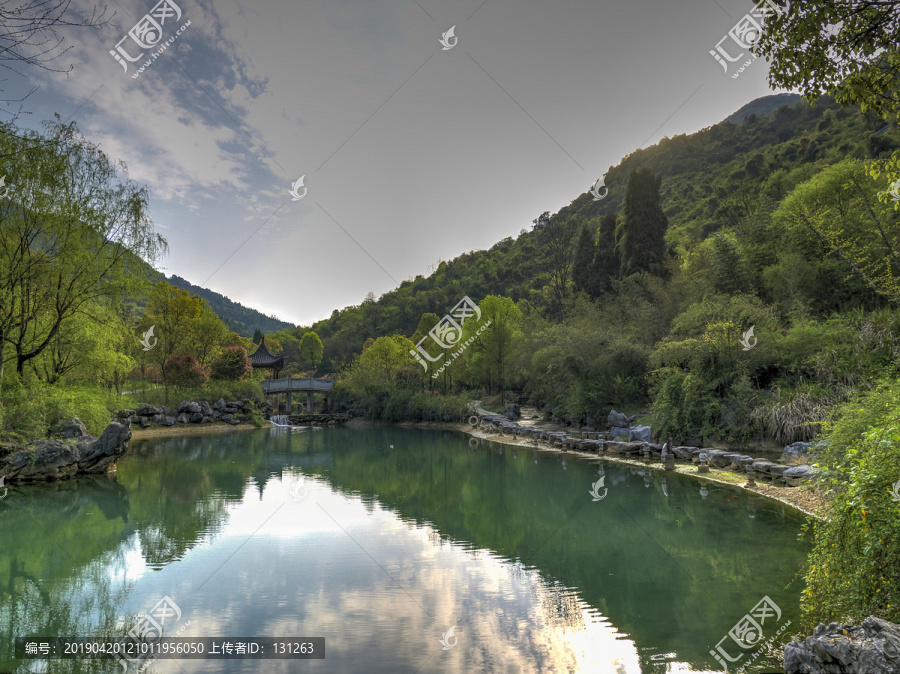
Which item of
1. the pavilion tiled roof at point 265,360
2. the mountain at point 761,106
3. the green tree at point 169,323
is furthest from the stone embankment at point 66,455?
the mountain at point 761,106

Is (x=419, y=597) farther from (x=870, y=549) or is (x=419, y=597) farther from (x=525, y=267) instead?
(x=525, y=267)

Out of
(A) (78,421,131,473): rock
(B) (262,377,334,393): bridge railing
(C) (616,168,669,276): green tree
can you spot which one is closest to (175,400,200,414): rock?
(B) (262,377,334,393): bridge railing

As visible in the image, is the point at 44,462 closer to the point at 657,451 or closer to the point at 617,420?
the point at 657,451

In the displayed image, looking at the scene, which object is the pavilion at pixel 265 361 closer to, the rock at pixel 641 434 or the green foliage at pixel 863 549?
the rock at pixel 641 434

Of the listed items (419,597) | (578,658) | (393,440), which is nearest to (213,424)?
(393,440)

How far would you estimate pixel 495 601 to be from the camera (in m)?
5.93

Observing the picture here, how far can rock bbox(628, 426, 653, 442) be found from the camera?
1660cm

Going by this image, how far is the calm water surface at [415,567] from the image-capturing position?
15.8 feet

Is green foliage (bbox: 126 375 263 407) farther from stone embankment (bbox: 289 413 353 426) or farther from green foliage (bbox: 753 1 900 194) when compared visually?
green foliage (bbox: 753 1 900 194)

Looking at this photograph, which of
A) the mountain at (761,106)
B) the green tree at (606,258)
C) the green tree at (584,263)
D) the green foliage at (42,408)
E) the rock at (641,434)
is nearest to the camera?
the green foliage at (42,408)

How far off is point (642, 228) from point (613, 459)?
1969 centimetres

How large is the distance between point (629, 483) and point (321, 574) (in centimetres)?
841

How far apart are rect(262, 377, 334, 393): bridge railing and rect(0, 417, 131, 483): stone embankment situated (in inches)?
1012

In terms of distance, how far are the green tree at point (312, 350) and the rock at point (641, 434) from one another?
5903 centimetres
